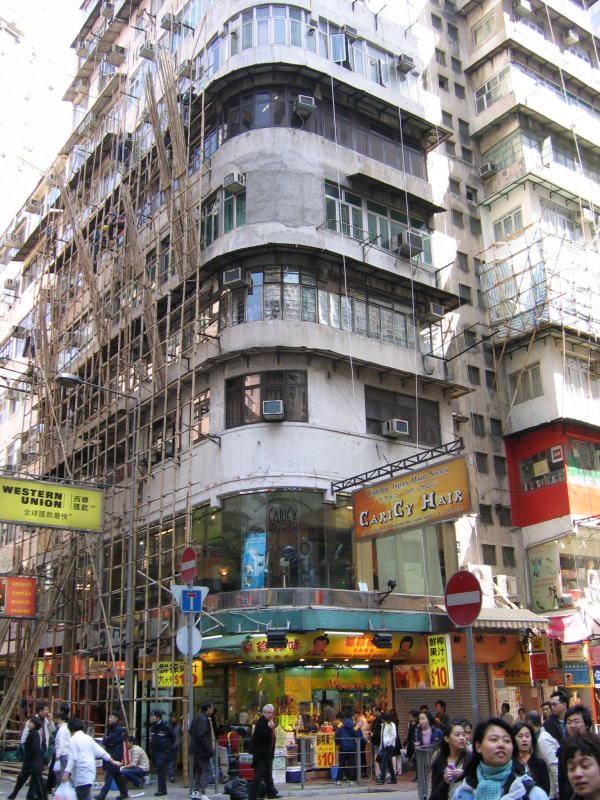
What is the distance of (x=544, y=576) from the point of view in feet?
84.0

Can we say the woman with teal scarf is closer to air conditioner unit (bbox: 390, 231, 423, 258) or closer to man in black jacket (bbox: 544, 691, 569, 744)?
man in black jacket (bbox: 544, 691, 569, 744)

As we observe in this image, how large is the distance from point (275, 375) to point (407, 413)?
440cm

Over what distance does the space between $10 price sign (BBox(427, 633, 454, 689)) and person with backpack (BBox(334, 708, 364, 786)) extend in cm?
314

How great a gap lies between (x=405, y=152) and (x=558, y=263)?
616cm

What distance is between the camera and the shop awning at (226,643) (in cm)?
1764

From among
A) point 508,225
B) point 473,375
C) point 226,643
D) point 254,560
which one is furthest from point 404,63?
point 226,643

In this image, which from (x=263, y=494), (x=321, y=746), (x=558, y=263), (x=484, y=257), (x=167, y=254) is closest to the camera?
(x=321, y=746)

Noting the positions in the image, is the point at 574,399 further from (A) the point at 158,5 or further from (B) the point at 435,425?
(A) the point at 158,5

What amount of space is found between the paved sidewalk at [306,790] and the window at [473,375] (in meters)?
14.3

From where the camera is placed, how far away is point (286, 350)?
20.5 metres

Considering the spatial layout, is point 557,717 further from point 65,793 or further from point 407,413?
point 407,413

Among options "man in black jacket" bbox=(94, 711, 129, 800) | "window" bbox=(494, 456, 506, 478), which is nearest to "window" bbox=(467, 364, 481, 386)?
"window" bbox=(494, 456, 506, 478)

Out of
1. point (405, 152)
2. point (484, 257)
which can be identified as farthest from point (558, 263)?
point (405, 152)

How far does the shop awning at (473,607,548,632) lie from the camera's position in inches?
821
